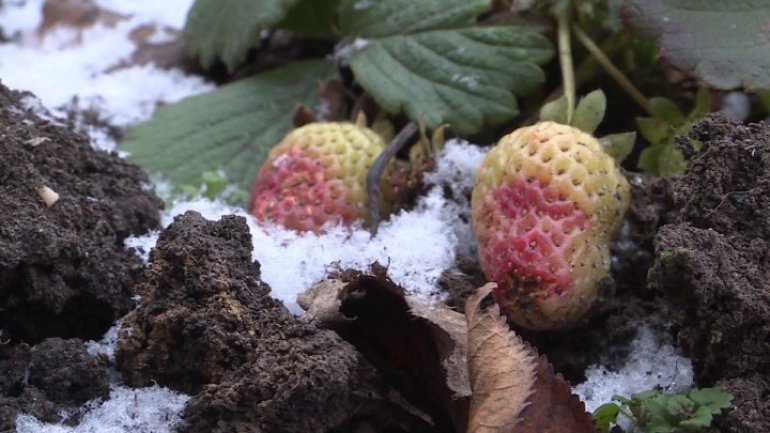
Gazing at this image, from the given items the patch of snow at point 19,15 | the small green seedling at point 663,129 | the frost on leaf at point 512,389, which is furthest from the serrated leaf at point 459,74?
the patch of snow at point 19,15

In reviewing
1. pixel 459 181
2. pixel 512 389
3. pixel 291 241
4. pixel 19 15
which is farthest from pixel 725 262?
pixel 19 15

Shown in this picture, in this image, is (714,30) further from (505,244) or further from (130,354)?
(130,354)

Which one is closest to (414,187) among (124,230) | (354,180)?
(354,180)

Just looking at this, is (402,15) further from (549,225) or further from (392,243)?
(549,225)

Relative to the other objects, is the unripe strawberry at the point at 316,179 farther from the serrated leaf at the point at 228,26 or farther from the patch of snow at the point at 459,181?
the serrated leaf at the point at 228,26

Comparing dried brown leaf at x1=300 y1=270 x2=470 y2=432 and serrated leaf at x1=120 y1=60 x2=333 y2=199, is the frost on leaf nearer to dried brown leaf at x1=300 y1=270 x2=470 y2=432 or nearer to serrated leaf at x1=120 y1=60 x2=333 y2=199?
dried brown leaf at x1=300 y1=270 x2=470 y2=432

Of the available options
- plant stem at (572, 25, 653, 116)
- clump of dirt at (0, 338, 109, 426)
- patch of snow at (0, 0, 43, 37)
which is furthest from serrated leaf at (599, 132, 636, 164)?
patch of snow at (0, 0, 43, 37)

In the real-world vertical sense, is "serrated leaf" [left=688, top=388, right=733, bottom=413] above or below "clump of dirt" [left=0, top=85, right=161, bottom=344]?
below
